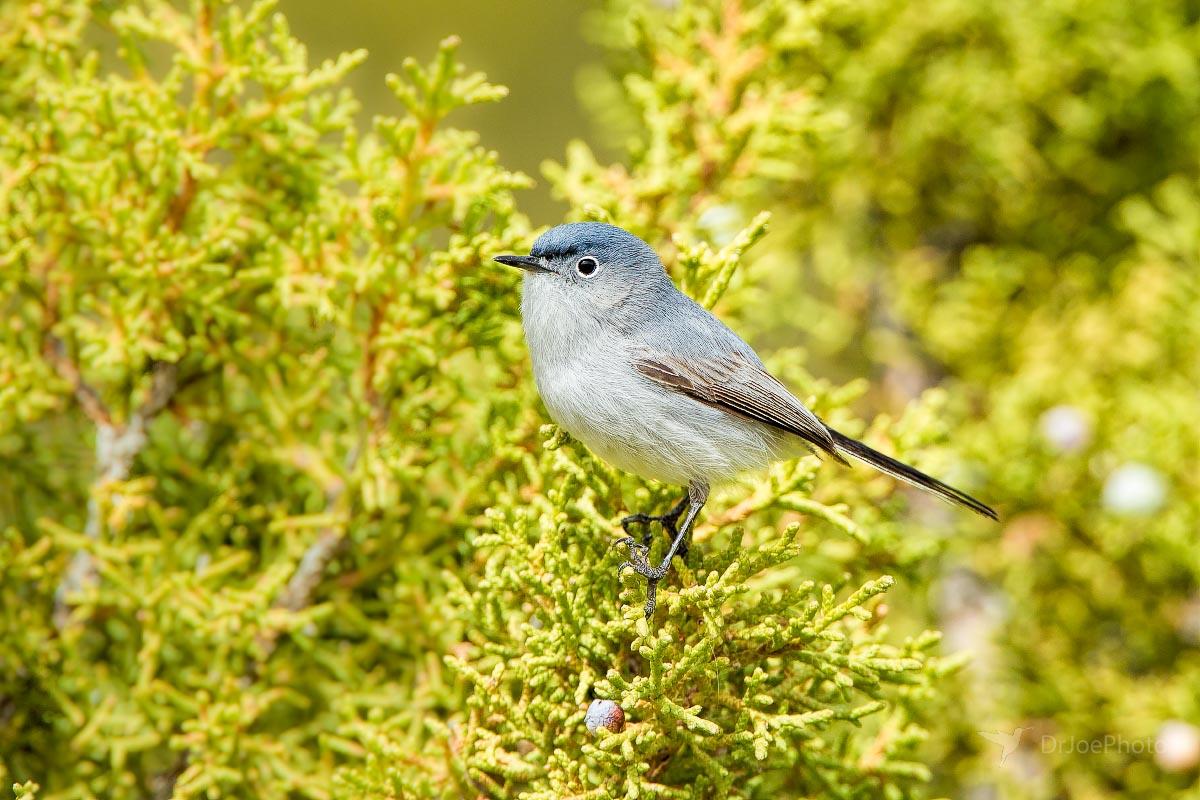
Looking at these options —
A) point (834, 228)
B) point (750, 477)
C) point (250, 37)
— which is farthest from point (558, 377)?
point (834, 228)

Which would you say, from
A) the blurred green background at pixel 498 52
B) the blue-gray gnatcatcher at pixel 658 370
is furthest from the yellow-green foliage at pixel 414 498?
the blurred green background at pixel 498 52

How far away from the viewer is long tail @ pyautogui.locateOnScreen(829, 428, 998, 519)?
7.43 feet

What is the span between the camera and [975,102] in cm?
335

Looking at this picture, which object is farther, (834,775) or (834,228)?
(834,228)

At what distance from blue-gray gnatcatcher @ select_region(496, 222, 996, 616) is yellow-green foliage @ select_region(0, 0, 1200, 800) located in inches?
4.4

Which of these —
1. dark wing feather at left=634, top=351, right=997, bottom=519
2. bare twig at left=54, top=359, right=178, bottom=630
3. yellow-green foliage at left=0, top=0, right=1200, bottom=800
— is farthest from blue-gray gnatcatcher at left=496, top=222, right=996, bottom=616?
bare twig at left=54, top=359, right=178, bottom=630

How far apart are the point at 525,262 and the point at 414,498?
2.09 feet

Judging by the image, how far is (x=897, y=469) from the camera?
89.7 inches

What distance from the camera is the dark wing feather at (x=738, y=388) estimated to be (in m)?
2.25

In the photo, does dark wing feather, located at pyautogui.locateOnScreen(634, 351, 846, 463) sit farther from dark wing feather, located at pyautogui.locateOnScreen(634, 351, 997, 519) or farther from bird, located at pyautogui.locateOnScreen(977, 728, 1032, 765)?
bird, located at pyautogui.locateOnScreen(977, 728, 1032, 765)

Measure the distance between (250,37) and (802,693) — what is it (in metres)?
1.80

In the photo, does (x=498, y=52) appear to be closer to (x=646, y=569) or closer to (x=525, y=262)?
(x=525, y=262)

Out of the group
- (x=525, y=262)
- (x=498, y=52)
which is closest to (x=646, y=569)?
(x=525, y=262)

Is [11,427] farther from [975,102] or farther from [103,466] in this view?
[975,102]
